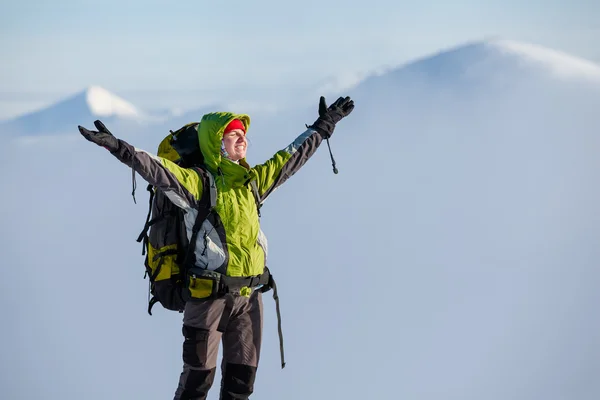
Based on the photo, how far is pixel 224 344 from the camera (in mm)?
5973

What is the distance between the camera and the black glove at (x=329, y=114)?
253 inches

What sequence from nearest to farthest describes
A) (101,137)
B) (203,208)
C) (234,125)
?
(101,137), (203,208), (234,125)

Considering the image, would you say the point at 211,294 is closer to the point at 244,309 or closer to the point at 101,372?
the point at 244,309

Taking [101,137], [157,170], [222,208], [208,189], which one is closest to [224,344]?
[222,208]

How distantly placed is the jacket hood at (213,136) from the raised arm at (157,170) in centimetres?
17

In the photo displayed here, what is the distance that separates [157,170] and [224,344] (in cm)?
138

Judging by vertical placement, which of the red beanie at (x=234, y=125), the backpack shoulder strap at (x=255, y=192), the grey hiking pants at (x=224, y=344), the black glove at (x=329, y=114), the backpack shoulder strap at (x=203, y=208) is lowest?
→ the grey hiking pants at (x=224, y=344)

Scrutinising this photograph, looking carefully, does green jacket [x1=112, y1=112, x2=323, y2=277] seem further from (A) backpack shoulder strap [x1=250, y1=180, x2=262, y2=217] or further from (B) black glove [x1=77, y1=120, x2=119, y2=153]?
(B) black glove [x1=77, y1=120, x2=119, y2=153]

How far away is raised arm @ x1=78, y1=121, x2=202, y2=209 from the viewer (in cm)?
500

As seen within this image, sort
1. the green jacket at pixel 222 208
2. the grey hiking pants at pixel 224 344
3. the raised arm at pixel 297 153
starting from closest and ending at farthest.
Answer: the green jacket at pixel 222 208
the grey hiking pants at pixel 224 344
the raised arm at pixel 297 153

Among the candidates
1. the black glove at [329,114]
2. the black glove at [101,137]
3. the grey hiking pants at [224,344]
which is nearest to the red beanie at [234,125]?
the black glove at [329,114]

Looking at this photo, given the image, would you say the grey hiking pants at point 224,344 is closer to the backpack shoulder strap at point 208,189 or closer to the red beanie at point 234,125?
the backpack shoulder strap at point 208,189

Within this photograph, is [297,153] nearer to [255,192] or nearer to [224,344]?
[255,192]

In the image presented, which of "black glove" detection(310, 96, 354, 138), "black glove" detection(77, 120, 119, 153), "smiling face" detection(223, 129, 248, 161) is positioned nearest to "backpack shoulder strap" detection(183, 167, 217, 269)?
"smiling face" detection(223, 129, 248, 161)
